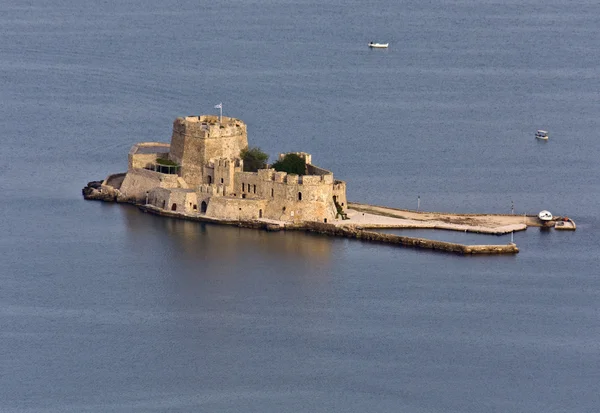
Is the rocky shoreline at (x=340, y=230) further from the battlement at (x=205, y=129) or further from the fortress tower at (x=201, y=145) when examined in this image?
the battlement at (x=205, y=129)

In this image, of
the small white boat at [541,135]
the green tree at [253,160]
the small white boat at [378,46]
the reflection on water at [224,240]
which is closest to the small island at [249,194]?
the green tree at [253,160]

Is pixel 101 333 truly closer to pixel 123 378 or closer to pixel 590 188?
pixel 123 378

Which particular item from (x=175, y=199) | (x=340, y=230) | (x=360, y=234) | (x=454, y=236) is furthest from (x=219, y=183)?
(x=454, y=236)

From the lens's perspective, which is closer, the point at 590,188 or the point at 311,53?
the point at 590,188

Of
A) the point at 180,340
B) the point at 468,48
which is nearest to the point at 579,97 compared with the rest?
the point at 468,48

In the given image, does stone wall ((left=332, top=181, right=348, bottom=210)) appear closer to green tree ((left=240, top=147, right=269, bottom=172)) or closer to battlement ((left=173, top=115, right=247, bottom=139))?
green tree ((left=240, top=147, right=269, bottom=172))

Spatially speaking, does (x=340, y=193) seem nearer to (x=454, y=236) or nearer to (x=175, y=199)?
(x=454, y=236)

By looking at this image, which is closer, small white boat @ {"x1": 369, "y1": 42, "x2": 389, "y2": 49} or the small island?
the small island

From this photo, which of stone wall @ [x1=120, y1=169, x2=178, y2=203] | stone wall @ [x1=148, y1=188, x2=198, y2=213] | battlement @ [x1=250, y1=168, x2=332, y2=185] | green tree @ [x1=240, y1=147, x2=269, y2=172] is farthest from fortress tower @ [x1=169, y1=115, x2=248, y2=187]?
battlement @ [x1=250, y1=168, x2=332, y2=185]
